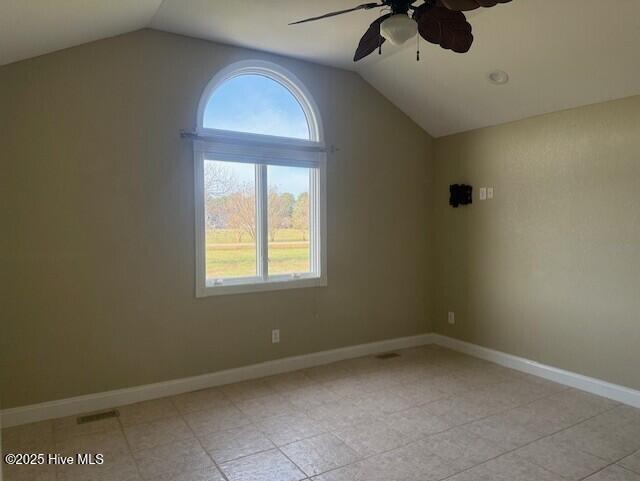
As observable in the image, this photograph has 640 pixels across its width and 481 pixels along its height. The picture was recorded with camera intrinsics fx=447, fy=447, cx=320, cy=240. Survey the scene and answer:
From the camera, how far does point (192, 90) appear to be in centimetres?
370

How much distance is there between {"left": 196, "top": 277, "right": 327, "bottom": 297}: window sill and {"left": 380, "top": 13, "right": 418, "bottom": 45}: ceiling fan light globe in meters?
2.49

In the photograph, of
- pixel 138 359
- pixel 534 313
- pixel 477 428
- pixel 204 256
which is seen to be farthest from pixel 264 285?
pixel 534 313

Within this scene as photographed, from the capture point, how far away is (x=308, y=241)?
4.39 meters

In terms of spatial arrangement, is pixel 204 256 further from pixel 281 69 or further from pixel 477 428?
pixel 477 428

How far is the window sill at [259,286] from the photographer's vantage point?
12.4 feet

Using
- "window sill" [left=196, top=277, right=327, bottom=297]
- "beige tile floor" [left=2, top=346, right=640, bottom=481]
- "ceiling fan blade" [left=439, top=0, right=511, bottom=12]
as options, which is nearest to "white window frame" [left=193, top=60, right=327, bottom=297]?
"window sill" [left=196, top=277, right=327, bottom=297]

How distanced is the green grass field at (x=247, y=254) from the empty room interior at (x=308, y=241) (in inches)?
0.8

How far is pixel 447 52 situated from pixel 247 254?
2441mm

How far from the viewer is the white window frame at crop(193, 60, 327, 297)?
3.74 metres

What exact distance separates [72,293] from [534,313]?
3874mm

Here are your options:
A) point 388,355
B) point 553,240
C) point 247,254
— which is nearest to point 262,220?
point 247,254

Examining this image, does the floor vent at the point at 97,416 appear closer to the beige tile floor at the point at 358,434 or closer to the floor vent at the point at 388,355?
the beige tile floor at the point at 358,434

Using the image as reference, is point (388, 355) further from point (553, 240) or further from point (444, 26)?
point (444, 26)

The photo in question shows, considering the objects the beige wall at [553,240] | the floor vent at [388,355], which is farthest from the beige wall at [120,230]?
the beige wall at [553,240]
